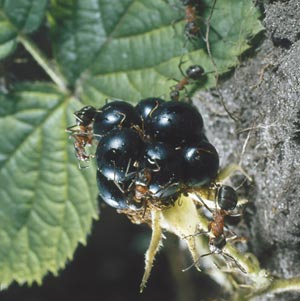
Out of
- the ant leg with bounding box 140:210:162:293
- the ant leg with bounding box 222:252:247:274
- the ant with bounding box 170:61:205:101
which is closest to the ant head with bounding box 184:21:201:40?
the ant with bounding box 170:61:205:101

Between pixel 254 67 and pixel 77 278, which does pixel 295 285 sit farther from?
pixel 77 278

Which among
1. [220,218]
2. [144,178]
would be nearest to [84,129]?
[144,178]

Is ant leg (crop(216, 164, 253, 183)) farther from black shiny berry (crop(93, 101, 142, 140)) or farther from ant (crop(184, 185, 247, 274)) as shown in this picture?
black shiny berry (crop(93, 101, 142, 140))

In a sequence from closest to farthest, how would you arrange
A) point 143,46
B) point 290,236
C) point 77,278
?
point 290,236
point 143,46
point 77,278

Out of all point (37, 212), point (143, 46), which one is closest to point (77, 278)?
point (37, 212)

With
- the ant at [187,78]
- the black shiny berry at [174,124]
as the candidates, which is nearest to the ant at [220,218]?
the black shiny berry at [174,124]

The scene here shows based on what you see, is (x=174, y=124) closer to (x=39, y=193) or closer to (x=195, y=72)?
(x=195, y=72)

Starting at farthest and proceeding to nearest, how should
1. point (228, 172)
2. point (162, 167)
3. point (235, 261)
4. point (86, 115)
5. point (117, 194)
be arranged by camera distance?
point (86, 115) < point (228, 172) < point (235, 261) < point (117, 194) < point (162, 167)
